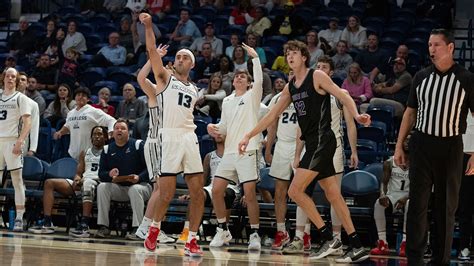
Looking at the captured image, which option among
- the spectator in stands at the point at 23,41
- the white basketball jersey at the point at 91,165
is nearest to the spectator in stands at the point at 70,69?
the spectator in stands at the point at 23,41

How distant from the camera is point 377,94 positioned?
1545cm

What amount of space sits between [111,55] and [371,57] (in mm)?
5353

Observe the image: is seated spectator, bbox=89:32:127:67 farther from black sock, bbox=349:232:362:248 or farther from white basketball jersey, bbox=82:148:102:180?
black sock, bbox=349:232:362:248

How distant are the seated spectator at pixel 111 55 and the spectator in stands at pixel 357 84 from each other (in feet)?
17.7

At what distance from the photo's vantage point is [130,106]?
15625 millimetres

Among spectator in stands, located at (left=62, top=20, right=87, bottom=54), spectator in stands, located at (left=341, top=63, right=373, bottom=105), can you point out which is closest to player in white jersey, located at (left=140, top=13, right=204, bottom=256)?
spectator in stands, located at (left=341, top=63, right=373, bottom=105)

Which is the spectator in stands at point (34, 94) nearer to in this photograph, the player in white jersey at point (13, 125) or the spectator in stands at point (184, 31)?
the player in white jersey at point (13, 125)

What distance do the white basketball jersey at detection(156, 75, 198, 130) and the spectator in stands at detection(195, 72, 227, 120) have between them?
470 cm

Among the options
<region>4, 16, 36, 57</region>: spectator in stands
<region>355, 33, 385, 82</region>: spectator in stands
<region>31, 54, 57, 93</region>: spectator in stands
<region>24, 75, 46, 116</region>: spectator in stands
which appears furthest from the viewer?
<region>4, 16, 36, 57</region>: spectator in stands

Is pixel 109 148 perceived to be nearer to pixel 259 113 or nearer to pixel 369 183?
pixel 259 113

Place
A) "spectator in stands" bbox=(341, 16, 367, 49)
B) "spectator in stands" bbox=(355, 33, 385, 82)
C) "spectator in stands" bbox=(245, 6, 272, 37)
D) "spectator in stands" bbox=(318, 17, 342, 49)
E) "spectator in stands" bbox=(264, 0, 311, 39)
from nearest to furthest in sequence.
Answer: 1. "spectator in stands" bbox=(355, 33, 385, 82)
2. "spectator in stands" bbox=(341, 16, 367, 49)
3. "spectator in stands" bbox=(318, 17, 342, 49)
4. "spectator in stands" bbox=(264, 0, 311, 39)
5. "spectator in stands" bbox=(245, 6, 272, 37)

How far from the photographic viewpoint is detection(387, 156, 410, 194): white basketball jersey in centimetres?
1212

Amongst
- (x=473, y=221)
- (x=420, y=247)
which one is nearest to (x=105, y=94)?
(x=473, y=221)

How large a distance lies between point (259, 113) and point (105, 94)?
13.7ft
